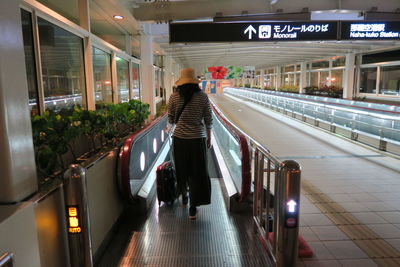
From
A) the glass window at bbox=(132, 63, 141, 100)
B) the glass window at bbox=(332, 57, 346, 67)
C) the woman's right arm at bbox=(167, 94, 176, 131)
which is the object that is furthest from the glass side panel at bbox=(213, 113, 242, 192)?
the glass window at bbox=(332, 57, 346, 67)

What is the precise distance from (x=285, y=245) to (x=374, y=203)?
252 cm

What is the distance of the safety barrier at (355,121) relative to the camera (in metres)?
7.34

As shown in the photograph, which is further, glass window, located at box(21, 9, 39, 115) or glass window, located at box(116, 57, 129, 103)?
glass window, located at box(116, 57, 129, 103)

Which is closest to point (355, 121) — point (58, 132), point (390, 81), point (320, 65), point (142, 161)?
point (142, 161)

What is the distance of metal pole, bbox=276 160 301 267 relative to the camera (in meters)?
2.18

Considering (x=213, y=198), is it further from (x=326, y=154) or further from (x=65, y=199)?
(x=326, y=154)

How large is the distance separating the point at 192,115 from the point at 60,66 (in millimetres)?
2558

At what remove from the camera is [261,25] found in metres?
6.10

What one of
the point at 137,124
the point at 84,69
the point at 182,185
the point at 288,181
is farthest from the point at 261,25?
the point at 288,181

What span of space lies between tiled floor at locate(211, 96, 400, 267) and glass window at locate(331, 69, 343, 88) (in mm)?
15805

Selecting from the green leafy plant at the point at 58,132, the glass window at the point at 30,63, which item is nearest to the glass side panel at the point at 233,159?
the green leafy plant at the point at 58,132

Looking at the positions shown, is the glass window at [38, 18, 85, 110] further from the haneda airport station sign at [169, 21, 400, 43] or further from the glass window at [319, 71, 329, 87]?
the glass window at [319, 71, 329, 87]

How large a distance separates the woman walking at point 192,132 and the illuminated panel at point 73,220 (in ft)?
5.03

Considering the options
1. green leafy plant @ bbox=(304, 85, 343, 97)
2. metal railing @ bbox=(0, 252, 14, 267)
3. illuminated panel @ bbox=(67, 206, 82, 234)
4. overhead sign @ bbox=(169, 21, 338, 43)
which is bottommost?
illuminated panel @ bbox=(67, 206, 82, 234)
